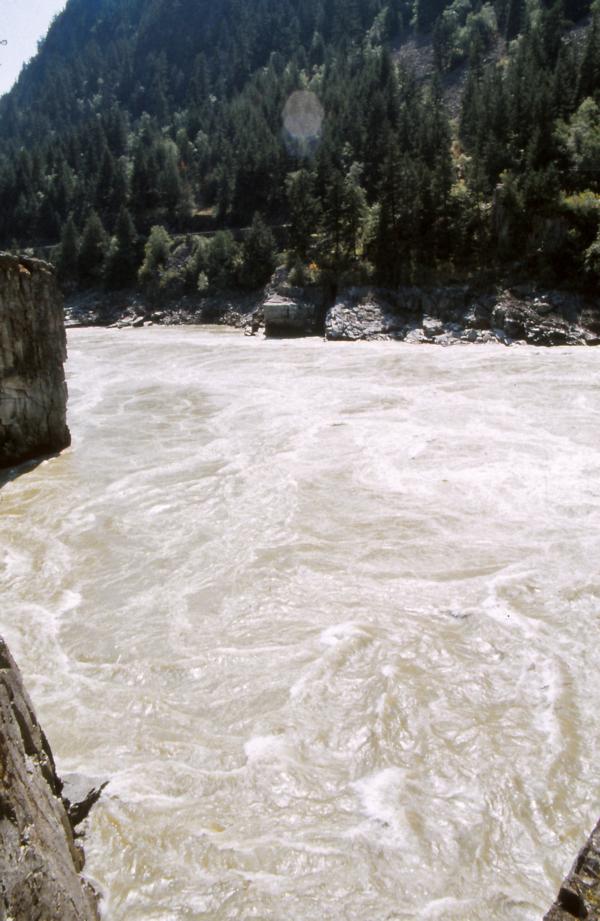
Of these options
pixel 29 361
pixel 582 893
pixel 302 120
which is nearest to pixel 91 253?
pixel 302 120

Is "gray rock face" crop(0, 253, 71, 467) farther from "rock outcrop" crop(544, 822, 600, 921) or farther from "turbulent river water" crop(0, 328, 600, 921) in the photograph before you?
"rock outcrop" crop(544, 822, 600, 921)

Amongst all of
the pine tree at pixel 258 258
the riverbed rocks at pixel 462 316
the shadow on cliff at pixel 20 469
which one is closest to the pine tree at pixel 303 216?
the pine tree at pixel 258 258

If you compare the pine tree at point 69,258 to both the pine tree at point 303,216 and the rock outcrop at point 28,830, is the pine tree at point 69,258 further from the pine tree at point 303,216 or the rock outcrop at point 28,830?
the rock outcrop at point 28,830

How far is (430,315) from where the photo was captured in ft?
130

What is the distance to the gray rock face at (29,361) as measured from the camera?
15625mm

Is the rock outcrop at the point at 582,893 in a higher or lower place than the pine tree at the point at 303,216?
lower

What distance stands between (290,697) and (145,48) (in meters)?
186

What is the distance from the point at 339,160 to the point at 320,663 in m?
60.1

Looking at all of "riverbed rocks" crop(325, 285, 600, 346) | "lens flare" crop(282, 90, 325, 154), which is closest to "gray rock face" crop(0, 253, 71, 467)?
"riverbed rocks" crop(325, 285, 600, 346)

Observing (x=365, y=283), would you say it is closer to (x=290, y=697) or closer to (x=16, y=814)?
(x=290, y=697)

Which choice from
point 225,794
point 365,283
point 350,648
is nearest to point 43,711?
point 225,794

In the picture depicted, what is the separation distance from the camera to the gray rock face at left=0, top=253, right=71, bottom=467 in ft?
51.3

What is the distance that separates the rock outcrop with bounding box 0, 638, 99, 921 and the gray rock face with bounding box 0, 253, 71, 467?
13.1 m

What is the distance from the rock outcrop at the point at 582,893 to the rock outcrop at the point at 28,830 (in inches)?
98.6
